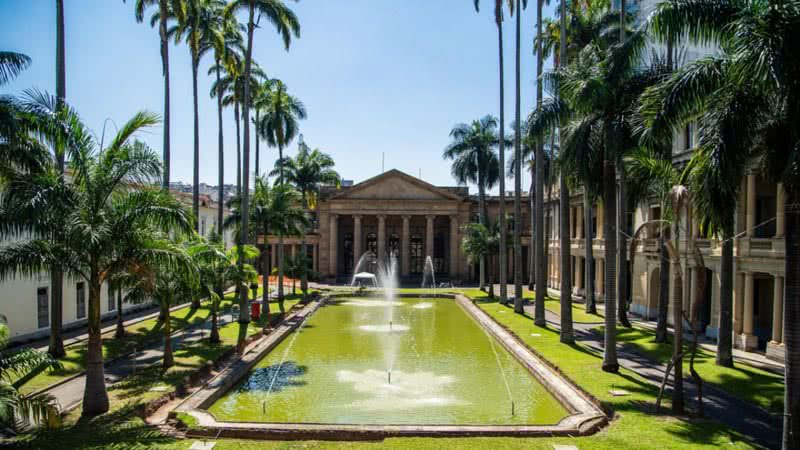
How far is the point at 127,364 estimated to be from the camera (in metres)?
19.3

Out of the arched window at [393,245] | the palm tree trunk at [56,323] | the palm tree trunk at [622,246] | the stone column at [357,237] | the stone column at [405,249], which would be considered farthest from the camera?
the arched window at [393,245]

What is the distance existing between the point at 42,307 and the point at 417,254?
43.4m

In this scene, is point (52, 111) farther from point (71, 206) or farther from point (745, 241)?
point (745, 241)

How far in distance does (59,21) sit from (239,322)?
610 inches

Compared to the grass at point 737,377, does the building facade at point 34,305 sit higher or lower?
higher

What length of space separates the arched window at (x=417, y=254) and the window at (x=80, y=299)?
38.8 metres

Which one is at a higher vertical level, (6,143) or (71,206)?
(6,143)

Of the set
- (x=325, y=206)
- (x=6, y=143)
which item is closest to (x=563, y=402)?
(x=6, y=143)

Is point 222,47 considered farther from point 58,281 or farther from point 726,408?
point 726,408

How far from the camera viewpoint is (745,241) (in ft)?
72.9

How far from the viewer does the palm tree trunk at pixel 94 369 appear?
13.5m

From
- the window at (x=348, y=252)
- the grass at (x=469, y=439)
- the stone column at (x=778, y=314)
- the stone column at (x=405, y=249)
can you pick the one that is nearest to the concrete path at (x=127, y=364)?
the grass at (x=469, y=439)

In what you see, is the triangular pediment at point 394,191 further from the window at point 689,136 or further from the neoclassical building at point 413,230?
the window at point 689,136

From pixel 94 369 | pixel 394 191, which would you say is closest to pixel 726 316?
pixel 94 369
